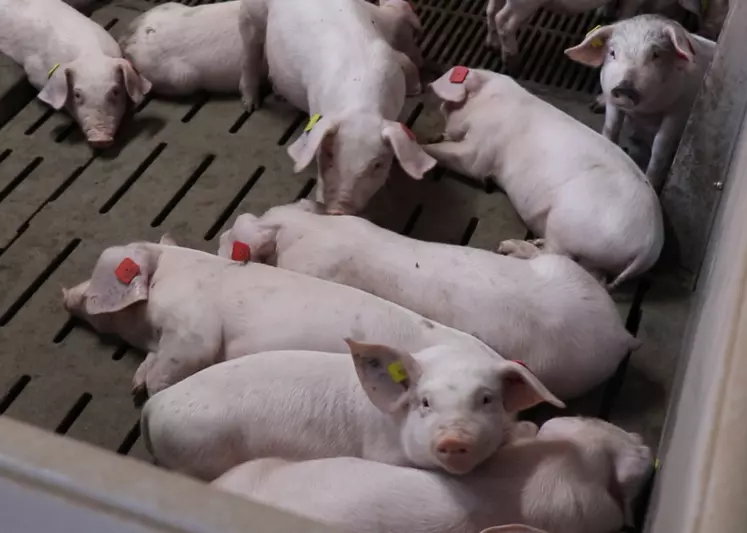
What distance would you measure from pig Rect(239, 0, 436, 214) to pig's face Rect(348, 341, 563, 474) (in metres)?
0.62

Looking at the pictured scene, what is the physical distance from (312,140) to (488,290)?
54 cm

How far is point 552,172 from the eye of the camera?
76.0 inches

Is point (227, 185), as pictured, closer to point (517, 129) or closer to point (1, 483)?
point (517, 129)

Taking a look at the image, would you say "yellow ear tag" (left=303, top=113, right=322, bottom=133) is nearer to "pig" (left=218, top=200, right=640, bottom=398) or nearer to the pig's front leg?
"pig" (left=218, top=200, right=640, bottom=398)

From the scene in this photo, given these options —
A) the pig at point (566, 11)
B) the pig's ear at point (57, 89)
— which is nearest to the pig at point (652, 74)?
the pig at point (566, 11)

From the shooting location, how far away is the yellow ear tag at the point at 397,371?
1.33 metres

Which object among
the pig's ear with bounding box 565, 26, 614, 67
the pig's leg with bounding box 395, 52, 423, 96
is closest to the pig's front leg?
the pig's ear with bounding box 565, 26, 614, 67

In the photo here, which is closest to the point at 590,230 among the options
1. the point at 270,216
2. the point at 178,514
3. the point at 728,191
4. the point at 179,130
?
the point at 728,191

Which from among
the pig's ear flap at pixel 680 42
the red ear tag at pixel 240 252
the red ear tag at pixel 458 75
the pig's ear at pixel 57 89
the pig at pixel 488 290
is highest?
the pig's ear flap at pixel 680 42

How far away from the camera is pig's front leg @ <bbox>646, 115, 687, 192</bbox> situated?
203 centimetres

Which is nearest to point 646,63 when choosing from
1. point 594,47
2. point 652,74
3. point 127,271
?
point 652,74

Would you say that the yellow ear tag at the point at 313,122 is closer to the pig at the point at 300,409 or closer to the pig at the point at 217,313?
the pig at the point at 217,313

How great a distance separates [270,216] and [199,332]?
1.03 ft

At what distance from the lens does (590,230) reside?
182 cm
